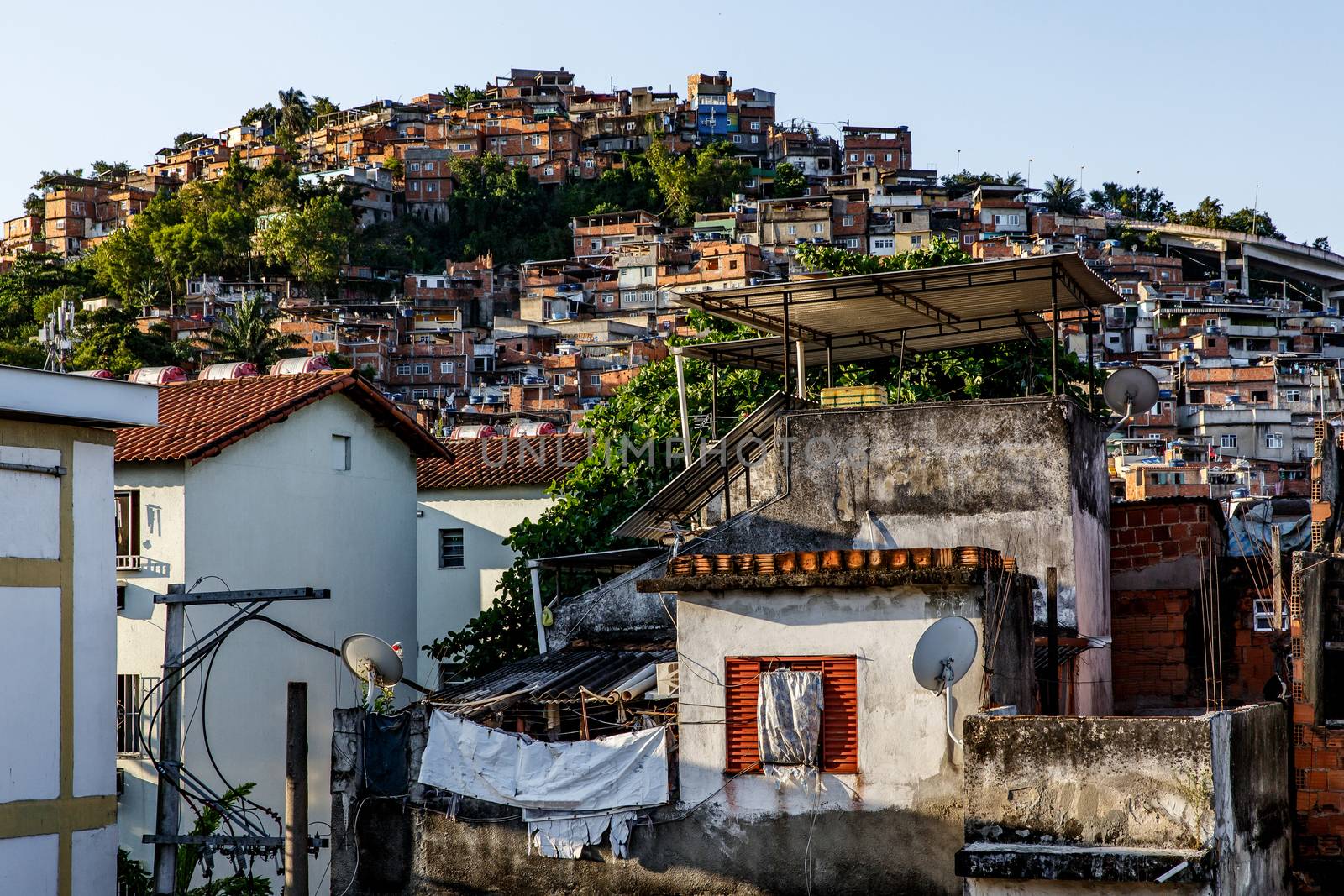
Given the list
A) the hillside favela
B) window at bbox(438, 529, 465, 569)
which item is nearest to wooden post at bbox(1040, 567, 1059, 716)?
the hillside favela

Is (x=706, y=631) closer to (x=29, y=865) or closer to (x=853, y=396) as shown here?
(x=853, y=396)

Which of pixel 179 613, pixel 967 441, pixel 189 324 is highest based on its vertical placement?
pixel 189 324

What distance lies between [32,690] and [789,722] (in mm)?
7890

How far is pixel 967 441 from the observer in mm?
17094

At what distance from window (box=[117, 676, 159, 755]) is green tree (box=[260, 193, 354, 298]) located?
9834 cm

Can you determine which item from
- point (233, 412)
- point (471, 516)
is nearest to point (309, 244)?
point (471, 516)

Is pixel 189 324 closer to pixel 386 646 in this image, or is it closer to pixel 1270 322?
pixel 1270 322

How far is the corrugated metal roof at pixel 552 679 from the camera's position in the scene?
16.4 meters

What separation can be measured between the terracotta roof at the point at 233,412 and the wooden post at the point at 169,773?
1006 centimetres

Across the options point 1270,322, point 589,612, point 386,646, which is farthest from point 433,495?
point 1270,322

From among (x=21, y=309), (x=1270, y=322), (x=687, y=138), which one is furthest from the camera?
(x=687, y=138)

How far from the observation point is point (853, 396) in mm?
18766

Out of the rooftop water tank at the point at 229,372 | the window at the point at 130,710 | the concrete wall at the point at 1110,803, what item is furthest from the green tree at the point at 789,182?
the concrete wall at the point at 1110,803

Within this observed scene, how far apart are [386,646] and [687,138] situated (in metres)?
149
